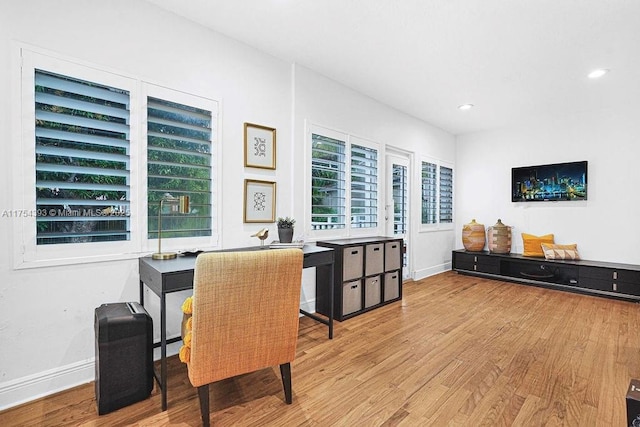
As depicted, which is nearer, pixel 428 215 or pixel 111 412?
pixel 111 412

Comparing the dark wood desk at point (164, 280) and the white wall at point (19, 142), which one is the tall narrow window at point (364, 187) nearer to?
the white wall at point (19, 142)

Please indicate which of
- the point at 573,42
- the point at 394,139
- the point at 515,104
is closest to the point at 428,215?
the point at 394,139

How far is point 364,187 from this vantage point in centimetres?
418

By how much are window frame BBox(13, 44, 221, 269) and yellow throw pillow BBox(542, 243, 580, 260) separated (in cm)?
510

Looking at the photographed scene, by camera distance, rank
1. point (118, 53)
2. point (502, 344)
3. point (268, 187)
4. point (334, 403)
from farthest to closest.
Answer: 1. point (268, 187)
2. point (502, 344)
3. point (118, 53)
4. point (334, 403)

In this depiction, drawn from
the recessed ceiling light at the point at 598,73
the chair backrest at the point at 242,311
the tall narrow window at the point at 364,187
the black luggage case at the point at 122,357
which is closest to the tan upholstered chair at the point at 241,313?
the chair backrest at the point at 242,311

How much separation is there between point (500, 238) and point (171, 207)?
5148 mm

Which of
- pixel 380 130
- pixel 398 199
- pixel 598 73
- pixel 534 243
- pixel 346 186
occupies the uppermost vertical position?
pixel 598 73

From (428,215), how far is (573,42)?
123 inches

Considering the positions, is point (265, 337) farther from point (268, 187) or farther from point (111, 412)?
point (268, 187)

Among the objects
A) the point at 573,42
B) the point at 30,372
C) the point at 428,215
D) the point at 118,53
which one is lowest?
the point at 30,372

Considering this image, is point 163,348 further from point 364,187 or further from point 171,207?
point 364,187

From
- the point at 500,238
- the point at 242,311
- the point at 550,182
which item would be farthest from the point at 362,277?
the point at 550,182

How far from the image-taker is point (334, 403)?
1.86m
